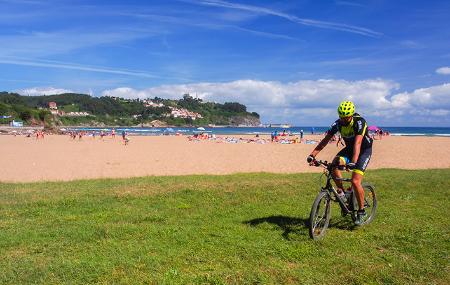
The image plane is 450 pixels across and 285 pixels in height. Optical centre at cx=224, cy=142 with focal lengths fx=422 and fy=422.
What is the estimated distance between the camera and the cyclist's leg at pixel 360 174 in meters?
7.06

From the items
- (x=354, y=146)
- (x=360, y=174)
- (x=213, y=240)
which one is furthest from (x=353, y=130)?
(x=213, y=240)

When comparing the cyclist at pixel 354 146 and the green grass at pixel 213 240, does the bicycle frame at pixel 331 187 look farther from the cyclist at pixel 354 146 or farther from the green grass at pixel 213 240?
the green grass at pixel 213 240

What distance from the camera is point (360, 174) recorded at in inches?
277

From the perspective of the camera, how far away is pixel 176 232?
6.88m

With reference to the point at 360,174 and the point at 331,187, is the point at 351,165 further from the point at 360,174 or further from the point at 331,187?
the point at 331,187

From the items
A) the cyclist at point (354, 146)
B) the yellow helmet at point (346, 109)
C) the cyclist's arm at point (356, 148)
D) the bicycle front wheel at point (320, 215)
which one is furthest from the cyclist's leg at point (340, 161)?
the yellow helmet at point (346, 109)

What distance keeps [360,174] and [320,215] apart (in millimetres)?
980

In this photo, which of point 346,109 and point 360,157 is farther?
point 360,157

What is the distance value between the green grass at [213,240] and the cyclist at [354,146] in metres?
0.69

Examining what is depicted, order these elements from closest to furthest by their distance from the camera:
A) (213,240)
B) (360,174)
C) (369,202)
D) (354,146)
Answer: (213,240), (354,146), (360,174), (369,202)

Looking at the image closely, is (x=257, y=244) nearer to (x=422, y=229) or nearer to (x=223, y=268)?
(x=223, y=268)

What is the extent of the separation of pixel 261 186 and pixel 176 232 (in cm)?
459

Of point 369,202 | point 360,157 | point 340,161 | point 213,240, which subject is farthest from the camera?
point 369,202

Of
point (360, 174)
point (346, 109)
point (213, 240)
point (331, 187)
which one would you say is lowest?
point (213, 240)
